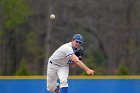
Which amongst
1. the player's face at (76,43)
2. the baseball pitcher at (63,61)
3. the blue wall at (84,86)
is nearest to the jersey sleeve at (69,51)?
the baseball pitcher at (63,61)

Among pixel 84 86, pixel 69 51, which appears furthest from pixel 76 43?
pixel 84 86

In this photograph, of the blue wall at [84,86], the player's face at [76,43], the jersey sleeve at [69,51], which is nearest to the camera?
the jersey sleeve at [69,51]

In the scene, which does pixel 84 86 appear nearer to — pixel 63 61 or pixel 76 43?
pixel 63 61

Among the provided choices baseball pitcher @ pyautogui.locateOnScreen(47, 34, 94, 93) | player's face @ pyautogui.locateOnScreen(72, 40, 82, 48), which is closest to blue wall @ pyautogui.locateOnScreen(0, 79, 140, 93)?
baseball pitcher @ pyautogui.locateOnScreen(47, 34, 94, 93)

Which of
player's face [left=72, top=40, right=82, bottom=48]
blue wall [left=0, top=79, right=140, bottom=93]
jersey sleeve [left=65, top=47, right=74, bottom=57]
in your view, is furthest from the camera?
blue wall [left=0, top=79, right=140, bottom=93]

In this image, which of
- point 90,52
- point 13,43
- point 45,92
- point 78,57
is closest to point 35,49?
point 13,43

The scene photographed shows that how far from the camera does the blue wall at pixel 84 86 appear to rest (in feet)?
46.1

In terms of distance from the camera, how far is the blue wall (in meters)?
14.0

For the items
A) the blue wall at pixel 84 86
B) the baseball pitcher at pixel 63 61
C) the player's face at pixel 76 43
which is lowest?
the blue wall at pixel 84 86

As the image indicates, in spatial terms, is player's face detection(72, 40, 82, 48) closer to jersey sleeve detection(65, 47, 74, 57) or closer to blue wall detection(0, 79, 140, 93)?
jersey sleeve detection(65, 47, 74, 57)

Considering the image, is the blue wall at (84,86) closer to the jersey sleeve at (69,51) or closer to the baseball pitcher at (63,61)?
the baseball pitcher at (63,61)

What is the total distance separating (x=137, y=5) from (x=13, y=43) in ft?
29.0

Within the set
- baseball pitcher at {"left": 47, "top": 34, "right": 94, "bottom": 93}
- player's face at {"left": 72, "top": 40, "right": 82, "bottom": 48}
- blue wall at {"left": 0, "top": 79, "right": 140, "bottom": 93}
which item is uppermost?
player's face at {"left": 72, "top": 40, "right": 82, "bottom": 48}

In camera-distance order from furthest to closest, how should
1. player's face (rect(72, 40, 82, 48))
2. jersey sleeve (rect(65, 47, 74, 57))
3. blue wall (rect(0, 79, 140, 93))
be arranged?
blue wall (rect(0, 79, 140, 93)) < player's face (rect(72, 40, 82, 48)) < jersey sleeve (rect(65, 47, 74, 57))
